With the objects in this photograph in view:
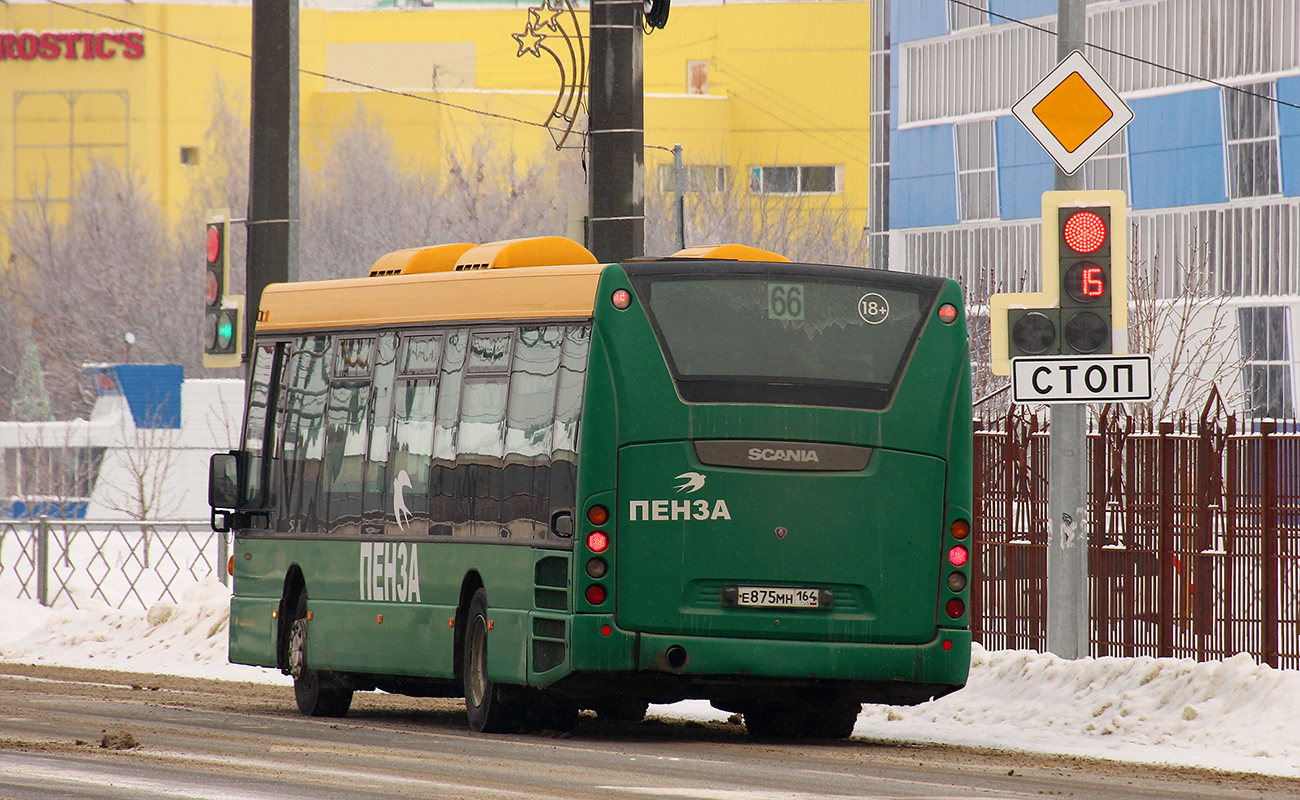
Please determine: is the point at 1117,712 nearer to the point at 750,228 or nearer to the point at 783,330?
the point at 783,330

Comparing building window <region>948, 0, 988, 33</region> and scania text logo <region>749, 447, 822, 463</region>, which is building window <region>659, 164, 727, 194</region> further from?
scania text logo <region>749, 447, 822, 463</region>

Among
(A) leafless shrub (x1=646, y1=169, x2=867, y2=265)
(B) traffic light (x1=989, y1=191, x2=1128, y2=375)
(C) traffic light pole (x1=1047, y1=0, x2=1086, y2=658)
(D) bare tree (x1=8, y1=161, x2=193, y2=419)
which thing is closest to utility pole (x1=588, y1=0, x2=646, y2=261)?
(C) traffic light pole (x1=1047, y1=0, x2=1086, y2=658)

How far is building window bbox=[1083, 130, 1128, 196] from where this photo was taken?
63.0 meters

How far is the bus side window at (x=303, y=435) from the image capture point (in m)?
16.4

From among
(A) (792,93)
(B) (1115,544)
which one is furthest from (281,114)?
(A) (792,93)

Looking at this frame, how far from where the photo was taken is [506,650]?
13.8 m

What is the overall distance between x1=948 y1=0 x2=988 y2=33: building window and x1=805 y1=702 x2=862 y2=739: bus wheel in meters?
55.8

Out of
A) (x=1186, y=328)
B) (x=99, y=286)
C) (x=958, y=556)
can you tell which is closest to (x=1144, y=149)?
(x=1186, y=328)

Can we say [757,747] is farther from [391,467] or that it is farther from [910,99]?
[910,99]

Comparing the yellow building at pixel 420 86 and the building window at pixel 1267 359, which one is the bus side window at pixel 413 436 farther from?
the yellow building at pixel 420 86

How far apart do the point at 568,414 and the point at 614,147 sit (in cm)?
513

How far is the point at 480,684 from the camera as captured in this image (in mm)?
14414

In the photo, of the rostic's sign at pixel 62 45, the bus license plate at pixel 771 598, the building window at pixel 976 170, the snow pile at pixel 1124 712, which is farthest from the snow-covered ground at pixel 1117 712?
the rostic's sign at pixel 62 45

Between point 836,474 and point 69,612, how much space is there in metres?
14.1
